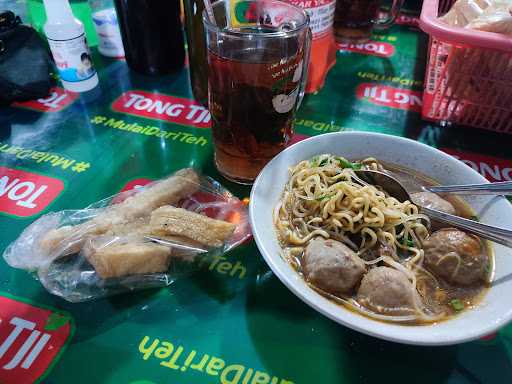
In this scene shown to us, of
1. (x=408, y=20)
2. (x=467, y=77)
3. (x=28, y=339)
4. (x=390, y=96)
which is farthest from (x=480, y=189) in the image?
(x=408, y=20)

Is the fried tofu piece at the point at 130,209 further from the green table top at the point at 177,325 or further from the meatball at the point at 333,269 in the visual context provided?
the meatball at the point at 333,269

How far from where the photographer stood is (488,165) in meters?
1.15

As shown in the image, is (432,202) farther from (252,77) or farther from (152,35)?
(152,35)

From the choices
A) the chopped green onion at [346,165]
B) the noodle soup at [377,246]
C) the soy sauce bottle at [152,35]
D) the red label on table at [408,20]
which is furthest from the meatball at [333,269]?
the red label on table at [408,20]

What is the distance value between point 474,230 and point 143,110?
3.38 feet

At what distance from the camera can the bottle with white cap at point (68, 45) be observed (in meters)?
1.19

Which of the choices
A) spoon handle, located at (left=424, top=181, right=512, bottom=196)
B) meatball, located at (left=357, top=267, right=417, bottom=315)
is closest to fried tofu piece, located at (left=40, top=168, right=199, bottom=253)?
meatball, located at (left=357, top=267, right=417, bottom=315)

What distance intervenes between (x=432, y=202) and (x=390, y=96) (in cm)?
67

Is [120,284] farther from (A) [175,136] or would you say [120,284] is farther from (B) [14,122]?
(B) [14,122]

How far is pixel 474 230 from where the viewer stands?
0.78 m

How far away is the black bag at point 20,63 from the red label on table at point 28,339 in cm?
79

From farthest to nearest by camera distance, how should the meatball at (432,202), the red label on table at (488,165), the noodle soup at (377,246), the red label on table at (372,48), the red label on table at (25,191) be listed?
the red label on table at (372,48), the red label on table at (488,165), the red label on table at (25,191), the meatball at (432,202), the noodle soup at (377,246)

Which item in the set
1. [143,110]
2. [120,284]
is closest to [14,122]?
[143,110]

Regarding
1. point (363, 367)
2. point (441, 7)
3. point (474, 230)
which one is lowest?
point (363, 367)
